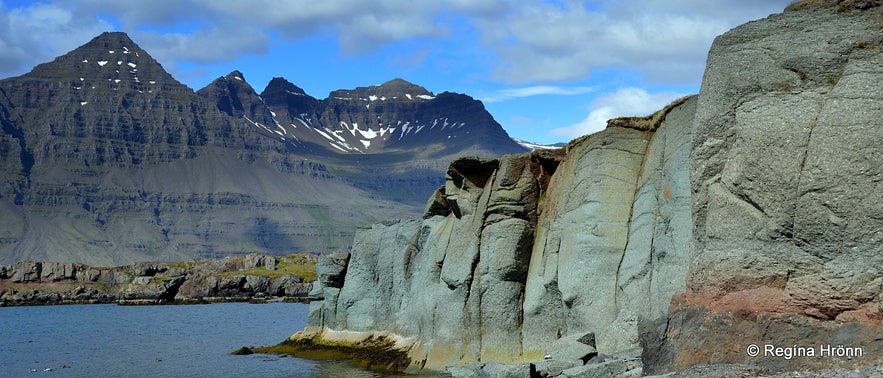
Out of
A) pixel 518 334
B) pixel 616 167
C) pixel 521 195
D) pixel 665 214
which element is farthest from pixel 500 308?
pixel 665 214

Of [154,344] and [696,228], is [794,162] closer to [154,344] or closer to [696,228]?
[696,228]

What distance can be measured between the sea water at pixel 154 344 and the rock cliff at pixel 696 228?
427 inches

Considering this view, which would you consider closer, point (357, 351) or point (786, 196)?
point (786, 196)

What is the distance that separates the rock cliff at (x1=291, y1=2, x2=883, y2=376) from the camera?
88.5 ft

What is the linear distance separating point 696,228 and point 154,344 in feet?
223

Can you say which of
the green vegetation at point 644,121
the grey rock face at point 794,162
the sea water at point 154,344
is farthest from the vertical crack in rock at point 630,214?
the sea water at point 154,344

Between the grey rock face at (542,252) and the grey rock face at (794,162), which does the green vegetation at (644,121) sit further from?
the grey rock face at (794,162)

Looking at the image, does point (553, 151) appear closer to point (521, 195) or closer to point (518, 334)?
point (521, 195)

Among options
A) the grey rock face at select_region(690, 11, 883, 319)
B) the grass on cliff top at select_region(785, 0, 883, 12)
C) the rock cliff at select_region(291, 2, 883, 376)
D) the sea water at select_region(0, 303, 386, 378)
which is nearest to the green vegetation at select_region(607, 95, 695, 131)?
the rock cliff at select_region(291, 2, 883, 376)

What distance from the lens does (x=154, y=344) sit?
8956 cm

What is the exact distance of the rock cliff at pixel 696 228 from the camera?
26969 mm

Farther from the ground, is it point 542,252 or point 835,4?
point 835,4

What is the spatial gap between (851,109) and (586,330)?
18.9 m

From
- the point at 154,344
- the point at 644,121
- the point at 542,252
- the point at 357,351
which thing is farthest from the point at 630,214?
the point at 154,344
